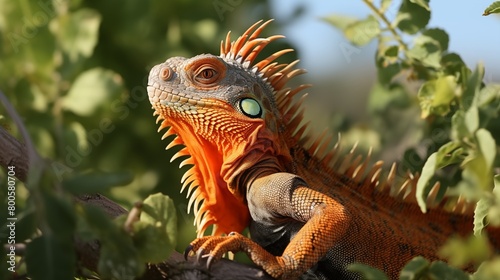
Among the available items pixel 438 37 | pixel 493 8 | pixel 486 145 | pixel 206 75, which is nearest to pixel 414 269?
pixel 486 145

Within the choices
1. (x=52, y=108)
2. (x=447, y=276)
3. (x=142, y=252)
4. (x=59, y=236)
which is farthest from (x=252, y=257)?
(x=52, y=108)

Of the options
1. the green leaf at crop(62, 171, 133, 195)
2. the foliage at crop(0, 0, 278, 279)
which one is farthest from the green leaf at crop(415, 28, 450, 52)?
the green leaf at crop(62, 171, 133, 195)

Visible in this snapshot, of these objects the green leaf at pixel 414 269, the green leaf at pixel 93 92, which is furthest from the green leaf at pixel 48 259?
the green leaf at pixel 93 92

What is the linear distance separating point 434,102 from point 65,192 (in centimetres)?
355

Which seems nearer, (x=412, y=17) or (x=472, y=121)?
(x=472, y=121)

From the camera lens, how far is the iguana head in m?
5.75

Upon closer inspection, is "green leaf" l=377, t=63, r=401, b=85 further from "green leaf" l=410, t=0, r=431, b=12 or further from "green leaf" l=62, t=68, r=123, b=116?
"green leaf" l=62, t=68, r=123, b=116

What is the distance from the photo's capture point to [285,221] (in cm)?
554

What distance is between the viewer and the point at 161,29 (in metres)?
10.0

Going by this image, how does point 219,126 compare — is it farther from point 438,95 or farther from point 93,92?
point 93,92

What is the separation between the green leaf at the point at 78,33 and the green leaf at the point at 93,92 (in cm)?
40

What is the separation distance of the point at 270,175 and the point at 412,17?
171 centimetres

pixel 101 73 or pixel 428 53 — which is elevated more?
pixel 428 53

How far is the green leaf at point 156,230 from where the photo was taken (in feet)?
12.3
